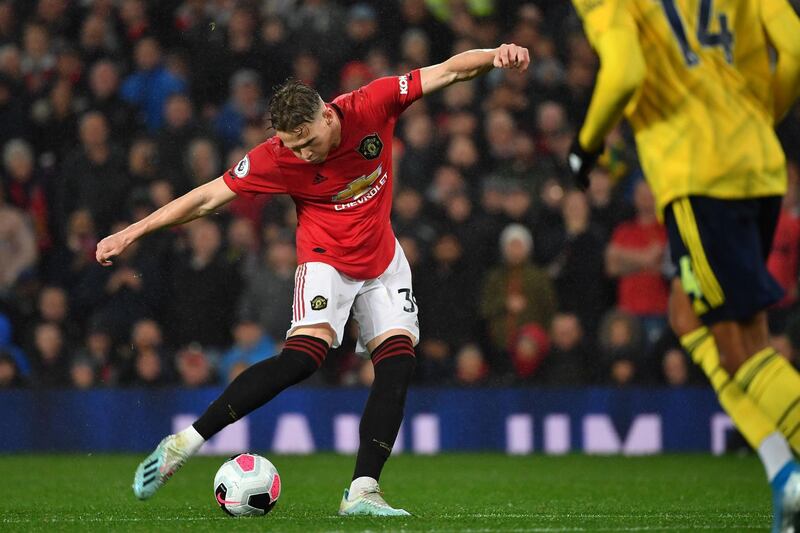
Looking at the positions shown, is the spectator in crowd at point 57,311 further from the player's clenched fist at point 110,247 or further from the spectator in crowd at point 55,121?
the player's clenched fist at point 110,247

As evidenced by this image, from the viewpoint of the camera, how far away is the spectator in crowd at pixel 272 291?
10906mm

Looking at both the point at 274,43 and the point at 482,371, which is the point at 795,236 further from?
the point at 274,43

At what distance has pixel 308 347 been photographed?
5.98 metres

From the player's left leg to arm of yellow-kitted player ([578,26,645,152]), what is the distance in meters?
1.89

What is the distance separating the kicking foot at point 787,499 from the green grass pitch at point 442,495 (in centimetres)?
82

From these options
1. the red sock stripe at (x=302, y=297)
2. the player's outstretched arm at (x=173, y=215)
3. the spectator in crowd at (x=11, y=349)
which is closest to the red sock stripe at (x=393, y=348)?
the red sock stripe at (x=302, y=297)

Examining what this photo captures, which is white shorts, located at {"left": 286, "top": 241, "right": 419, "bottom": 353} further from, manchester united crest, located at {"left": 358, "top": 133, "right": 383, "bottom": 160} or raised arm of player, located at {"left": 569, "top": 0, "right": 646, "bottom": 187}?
raised arm of player, located at {"left": 569, "top": 0, "right": 646, "bottom": 187}

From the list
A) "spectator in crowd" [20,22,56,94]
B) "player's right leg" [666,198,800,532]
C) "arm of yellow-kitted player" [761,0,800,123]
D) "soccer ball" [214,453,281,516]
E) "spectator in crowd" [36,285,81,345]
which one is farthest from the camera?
"spectator in crowd" [20,22,56,94]

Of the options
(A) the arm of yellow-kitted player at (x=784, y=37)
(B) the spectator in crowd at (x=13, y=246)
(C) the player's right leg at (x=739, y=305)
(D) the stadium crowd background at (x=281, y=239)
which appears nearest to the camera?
(C) the player's right leg at (x=739, y=305)

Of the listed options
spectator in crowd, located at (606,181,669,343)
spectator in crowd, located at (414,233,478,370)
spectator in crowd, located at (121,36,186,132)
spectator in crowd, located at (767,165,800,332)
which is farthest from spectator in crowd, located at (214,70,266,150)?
spectator in crowd, located at (767,165,800,332)

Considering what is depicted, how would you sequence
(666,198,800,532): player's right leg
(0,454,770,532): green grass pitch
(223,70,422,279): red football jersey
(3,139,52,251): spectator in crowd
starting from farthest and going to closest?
(3,139,52,251): spectator in crowd, (223,70,422,279): red football jersey, (0,454,770,532): green grass pitch, (666,198,800,532): player's right leg

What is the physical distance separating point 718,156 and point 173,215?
2499mm

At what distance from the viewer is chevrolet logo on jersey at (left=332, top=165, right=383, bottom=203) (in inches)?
241

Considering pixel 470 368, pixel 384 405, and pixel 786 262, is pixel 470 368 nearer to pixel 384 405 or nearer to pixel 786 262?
pixel 786 262
